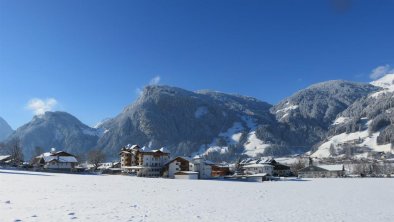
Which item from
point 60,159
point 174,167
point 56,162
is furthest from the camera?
point 60,159

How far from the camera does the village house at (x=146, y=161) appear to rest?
13331 cm

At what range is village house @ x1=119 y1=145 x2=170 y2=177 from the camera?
→ 13331 cm

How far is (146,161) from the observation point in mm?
136500

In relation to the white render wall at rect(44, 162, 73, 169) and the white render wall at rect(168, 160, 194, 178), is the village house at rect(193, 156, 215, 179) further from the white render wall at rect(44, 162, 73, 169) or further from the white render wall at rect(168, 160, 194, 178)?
the white render wall at rect(44, 162, 73, 169)

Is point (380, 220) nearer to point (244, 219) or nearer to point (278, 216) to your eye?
point (278, 216)

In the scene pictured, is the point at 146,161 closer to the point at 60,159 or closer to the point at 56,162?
the point at 60,159

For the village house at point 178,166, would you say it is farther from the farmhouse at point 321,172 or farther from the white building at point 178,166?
the farmhouse at point 321,172

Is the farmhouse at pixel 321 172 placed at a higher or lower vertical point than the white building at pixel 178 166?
lower

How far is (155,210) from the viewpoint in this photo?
29.4 m

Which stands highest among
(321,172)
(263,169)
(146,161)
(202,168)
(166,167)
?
(146,161)

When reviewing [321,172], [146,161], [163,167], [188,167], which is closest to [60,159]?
[146,161]

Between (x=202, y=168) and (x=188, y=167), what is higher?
(x=188, y=167)

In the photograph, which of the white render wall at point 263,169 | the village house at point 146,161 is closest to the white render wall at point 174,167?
the village house at point 146,161

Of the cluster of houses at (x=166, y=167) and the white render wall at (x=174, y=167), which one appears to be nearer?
the cluster of houses at (x=166, y=167)
